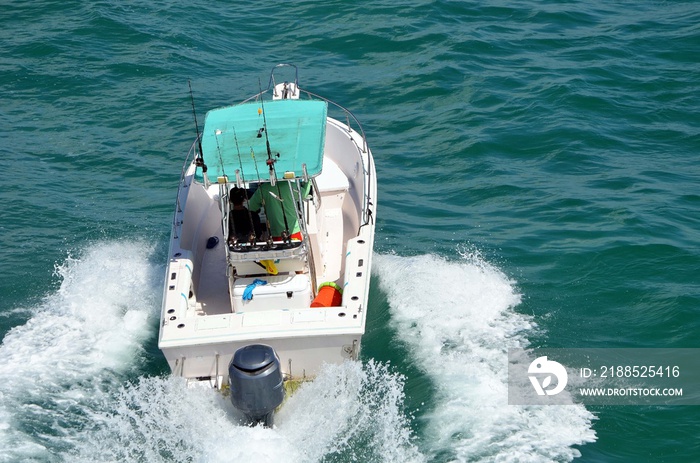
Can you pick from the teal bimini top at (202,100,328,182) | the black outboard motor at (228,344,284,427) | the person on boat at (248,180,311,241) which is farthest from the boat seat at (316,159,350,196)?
the black outboard motor at (228,344,284,427)

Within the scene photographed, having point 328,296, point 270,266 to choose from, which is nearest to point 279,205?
point 270,266

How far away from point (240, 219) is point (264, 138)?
1.05 meters

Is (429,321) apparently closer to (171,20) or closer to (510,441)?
(510,441)

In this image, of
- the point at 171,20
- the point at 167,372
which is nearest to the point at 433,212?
the point at 167,372

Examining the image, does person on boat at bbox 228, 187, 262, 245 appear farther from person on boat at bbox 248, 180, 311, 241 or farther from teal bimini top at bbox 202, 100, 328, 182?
teal bimini top at bbox 202, 100, 328, 182

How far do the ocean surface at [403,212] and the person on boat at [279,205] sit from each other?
5.67ft

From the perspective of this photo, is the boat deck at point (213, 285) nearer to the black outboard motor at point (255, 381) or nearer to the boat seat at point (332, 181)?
the boat seat at point (332, 181)

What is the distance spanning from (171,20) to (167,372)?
41.4 ft

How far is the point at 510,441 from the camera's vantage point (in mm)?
9164

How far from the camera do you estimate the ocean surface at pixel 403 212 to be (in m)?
9.50

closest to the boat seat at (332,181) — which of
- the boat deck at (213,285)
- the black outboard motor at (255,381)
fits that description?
the boat deck at (213,285)

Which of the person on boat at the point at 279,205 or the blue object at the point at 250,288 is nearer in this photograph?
the blue object at the point at 250,288

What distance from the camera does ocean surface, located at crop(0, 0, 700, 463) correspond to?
374 inches

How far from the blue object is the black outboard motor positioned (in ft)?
3.63
